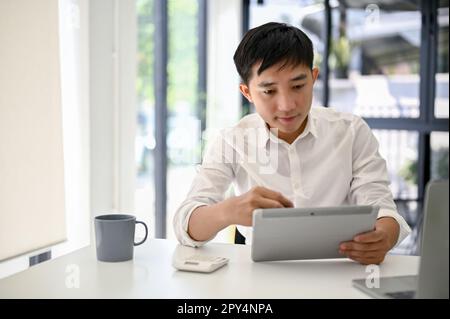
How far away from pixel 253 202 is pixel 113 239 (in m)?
0.33

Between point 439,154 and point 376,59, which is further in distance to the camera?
point 376,59

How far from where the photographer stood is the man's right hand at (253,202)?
131 cm


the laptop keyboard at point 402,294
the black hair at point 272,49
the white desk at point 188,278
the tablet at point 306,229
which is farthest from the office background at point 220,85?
the laptop keyboard at point 402,294

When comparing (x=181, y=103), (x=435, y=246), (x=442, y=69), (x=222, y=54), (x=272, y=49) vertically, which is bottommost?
(x=435, y=246)

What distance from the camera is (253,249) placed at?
1.29 meters

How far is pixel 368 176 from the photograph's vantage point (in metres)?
1.70

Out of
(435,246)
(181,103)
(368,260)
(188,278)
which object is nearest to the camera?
(435,246)

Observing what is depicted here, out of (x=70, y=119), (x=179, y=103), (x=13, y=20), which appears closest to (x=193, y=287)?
(x=13, y=20)

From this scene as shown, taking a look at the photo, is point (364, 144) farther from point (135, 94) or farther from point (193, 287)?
point (135, 94)

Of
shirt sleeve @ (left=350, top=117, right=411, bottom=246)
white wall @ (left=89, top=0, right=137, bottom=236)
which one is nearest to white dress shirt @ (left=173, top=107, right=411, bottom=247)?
shirt sleeve @ (left=350, top=117, right=411, bottom=246)

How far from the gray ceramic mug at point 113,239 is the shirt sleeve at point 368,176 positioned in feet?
2.17

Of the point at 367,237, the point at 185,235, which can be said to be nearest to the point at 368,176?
the point at 367,237

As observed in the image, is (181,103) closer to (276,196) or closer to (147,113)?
(147,113)

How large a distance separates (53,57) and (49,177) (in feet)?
1.58
